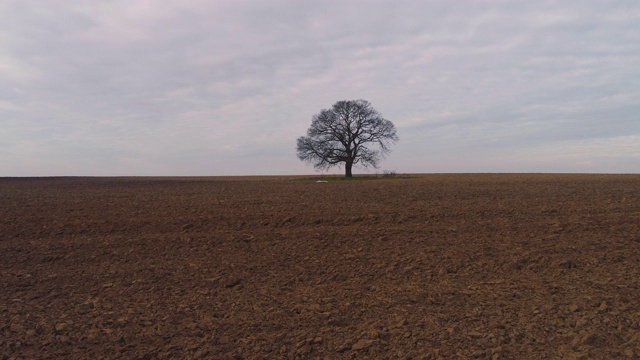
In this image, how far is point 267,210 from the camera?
14539 mm

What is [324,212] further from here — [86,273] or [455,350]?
[455,350]

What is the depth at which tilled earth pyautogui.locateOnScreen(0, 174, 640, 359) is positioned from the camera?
5566mm

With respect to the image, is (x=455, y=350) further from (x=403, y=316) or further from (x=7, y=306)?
(x=7, y=306)

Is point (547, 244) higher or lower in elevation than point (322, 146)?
lower

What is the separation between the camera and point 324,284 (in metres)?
7.71

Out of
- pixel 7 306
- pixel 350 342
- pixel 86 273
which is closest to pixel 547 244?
pixel 350 342

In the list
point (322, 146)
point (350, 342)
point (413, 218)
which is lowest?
point (350, 342)

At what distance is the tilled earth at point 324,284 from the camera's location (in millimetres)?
5566

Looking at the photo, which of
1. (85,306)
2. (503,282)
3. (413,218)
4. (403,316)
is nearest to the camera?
(403,316)

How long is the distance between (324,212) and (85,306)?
7744 mm

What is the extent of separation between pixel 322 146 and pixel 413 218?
33549mm

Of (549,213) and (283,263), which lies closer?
(283,263)

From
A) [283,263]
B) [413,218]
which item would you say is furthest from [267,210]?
[283,263]

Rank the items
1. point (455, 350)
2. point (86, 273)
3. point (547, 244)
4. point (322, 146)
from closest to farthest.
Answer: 1. point (455, 350)
2. point (86, 273)
3. point (547, 244)
4. point (322, 146)
